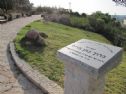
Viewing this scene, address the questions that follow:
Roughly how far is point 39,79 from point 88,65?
8.72 ft

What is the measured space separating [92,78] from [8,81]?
3.14m

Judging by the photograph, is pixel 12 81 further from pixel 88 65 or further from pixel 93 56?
pixel 88 65

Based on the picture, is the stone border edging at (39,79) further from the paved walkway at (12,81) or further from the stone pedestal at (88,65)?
the stone pedestal at (88,65)

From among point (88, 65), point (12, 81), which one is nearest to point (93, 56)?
point (88, 65)

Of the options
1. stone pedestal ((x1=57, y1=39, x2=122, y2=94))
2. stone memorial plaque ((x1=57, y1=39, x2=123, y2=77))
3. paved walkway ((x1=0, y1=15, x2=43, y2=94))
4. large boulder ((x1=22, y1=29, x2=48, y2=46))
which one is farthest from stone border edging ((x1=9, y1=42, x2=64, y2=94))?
large boulder ((x1=22, y1=29, x2=48, y2=46))

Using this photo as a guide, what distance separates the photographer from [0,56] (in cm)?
884

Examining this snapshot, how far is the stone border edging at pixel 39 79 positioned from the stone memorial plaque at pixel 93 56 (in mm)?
1339

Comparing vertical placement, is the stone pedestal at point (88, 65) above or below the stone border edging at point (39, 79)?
above

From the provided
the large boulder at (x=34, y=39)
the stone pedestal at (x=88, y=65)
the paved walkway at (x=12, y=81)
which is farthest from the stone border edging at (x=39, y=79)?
the large boulder at (x=34, y=39)

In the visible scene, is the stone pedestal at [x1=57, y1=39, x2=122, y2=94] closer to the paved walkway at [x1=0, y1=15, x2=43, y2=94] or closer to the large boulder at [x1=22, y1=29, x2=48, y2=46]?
the paved walkway at [x1=0, y1=15, x2=43, y2=94]

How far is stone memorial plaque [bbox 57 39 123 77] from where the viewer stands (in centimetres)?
373

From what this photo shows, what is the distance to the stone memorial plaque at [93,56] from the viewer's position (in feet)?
12.2

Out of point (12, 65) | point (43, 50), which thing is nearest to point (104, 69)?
point (12, 65)

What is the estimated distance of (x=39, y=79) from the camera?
621 centimetres
